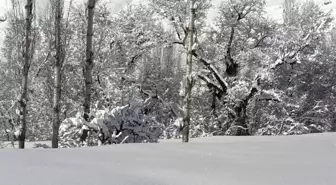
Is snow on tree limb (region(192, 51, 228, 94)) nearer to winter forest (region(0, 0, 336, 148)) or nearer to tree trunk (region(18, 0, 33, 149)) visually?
winter forest (region(0, 0, 336, 148))

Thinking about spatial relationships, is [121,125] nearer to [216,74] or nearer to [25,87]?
[25,87]

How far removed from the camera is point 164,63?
80.9 feet

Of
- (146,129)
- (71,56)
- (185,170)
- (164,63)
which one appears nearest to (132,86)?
(71,56)

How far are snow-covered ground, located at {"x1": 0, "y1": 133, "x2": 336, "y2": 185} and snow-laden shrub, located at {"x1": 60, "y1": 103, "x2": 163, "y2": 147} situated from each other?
3052mm

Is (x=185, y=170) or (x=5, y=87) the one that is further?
(x=5, y=87)

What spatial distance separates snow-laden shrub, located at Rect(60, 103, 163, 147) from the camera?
6.86m

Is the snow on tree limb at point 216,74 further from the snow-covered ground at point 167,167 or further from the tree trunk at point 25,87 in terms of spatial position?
the snow-covered ground at point 167,167

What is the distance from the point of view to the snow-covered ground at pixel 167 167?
95.7 inches

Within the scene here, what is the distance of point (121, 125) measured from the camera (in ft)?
23.2

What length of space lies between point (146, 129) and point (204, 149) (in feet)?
11.5

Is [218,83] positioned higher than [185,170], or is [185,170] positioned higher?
[218,83]

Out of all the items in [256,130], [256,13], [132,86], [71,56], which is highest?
Answer: [256,13]

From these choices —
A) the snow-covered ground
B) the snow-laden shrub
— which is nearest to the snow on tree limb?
the snow-laden shrub

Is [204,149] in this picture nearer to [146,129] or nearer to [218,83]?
[146,129]
